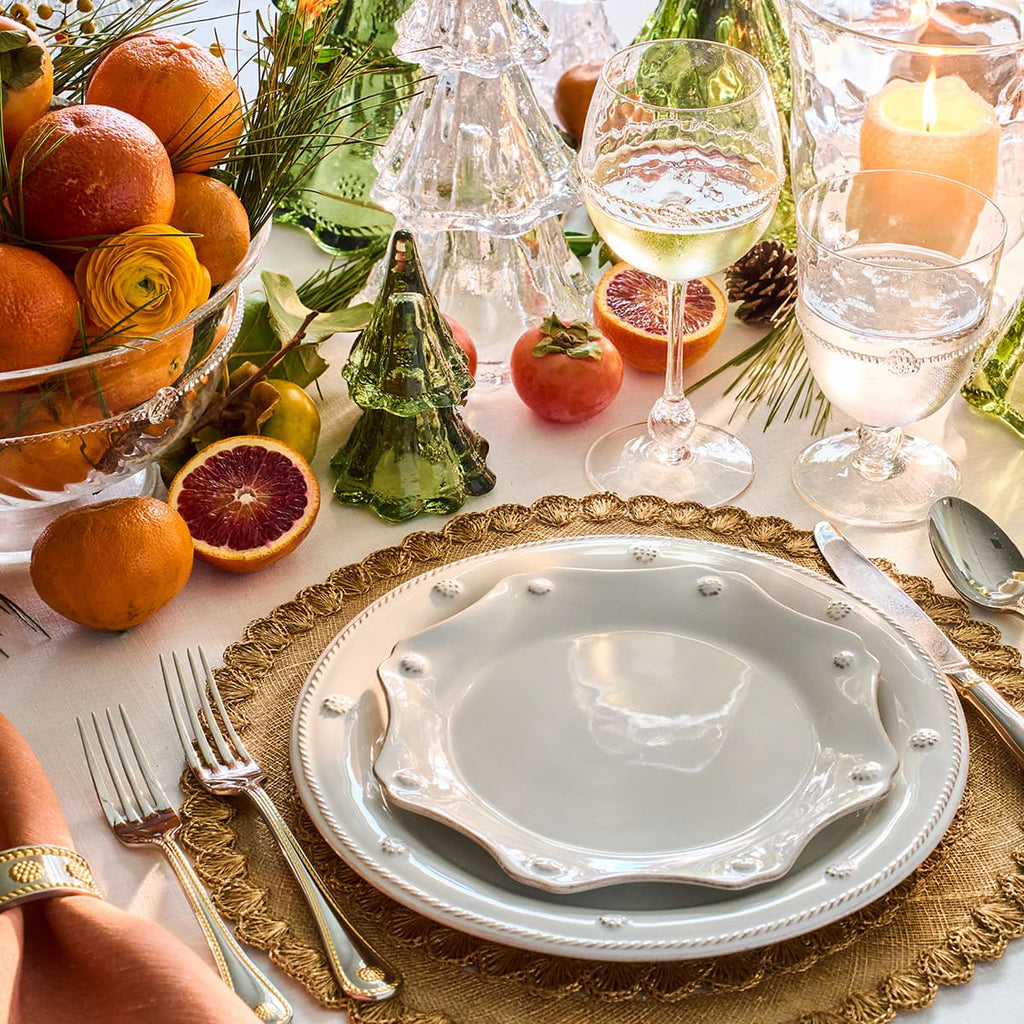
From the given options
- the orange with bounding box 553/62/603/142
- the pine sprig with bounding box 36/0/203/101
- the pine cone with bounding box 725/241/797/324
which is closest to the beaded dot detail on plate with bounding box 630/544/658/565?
the pine cone with bounding box 725/241/797/324

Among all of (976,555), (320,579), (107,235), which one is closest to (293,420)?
(320,579)

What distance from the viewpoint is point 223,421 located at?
1.11 m

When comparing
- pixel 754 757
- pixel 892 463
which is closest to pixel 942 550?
pixel 892 463

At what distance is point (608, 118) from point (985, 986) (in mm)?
690

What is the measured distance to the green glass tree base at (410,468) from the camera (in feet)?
3.55

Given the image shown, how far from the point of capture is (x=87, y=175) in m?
0.89

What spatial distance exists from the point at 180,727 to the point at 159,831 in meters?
0.08

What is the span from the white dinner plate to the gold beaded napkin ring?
0.13 m

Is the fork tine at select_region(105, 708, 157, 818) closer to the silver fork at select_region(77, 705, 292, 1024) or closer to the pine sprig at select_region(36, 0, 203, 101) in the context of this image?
the silver fork at select_region(77, 705, 292, 1024)

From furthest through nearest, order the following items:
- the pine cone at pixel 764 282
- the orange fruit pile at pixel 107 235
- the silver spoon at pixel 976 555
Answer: the pine cone at pixel 764 282, the silver spoon at pixel 976 555, the orange fruit pile at pixel 107 235

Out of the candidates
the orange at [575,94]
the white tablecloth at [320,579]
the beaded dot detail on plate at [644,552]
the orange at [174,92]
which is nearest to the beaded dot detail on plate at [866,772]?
the white tablecloth at [320,579]

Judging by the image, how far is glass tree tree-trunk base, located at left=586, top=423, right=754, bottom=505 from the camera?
1.12 meters

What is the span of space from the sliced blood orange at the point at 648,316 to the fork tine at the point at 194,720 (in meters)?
0.55

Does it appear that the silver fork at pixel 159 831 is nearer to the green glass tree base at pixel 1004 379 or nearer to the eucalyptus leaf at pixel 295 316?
the eucalyptus leaf at pixel 295 316
